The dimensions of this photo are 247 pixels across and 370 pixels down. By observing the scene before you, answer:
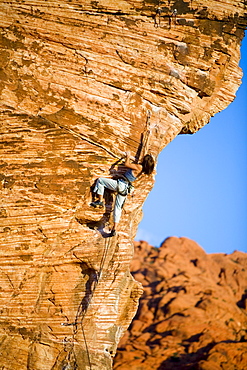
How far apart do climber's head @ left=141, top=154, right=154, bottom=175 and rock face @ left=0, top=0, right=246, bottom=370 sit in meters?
0.34

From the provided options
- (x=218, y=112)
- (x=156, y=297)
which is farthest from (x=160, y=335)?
(x=218, y=112)

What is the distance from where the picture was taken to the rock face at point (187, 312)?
1335 inches

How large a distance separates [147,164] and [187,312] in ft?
97.5

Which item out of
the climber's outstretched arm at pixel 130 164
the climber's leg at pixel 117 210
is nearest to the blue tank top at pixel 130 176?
the climber's outstretched arm at pixel 130 164

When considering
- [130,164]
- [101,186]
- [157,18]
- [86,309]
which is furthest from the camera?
[157,18]

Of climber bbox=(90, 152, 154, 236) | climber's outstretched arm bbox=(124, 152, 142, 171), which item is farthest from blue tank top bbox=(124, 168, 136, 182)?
climber's outstretched arm bbox=(124, 152, 142, 171)

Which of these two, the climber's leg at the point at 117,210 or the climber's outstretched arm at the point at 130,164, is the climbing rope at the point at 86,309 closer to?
the climber's leg at the point at 117,210

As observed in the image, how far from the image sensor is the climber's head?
44.1ft

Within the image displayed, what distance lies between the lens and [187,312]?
133 ft

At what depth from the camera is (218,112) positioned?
1544 centimetres

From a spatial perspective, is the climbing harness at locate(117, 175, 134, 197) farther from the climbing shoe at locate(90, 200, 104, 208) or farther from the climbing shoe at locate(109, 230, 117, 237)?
the climbing shoe at locate(109, 230, 117, 237)

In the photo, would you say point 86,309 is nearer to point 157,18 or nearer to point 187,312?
point 157,18

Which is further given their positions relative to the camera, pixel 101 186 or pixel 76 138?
pixel 76 138

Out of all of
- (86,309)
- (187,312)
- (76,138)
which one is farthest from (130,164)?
(187,312)
